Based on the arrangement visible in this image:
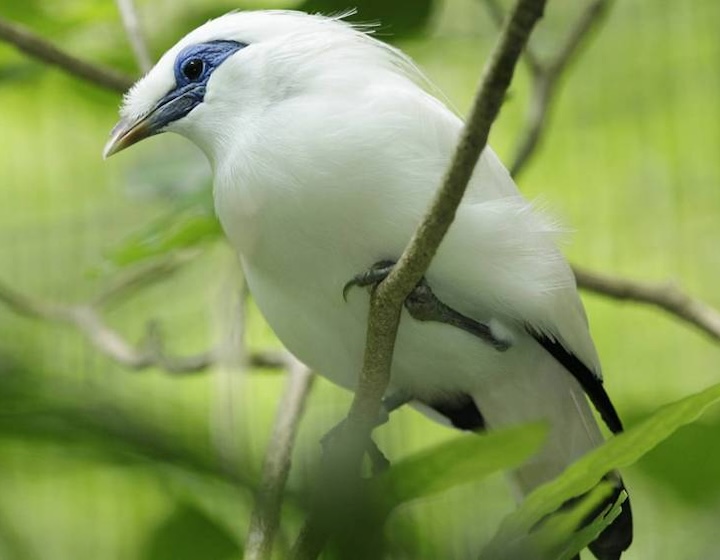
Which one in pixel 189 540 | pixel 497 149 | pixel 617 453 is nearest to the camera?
pixel 189 540

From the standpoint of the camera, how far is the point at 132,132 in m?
1.84

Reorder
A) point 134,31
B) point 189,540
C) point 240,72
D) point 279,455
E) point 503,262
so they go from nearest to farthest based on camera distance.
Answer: point 189,540 → point 279,455 → point 503,262 → point 240,72 → point 134,31

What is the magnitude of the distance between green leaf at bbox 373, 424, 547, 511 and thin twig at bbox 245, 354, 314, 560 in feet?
0.18

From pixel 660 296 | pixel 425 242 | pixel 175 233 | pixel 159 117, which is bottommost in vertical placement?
pixel 660 296

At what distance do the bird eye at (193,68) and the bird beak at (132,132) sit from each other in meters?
0.09

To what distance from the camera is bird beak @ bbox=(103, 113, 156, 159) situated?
1.83 meters

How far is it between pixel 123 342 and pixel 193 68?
843mm

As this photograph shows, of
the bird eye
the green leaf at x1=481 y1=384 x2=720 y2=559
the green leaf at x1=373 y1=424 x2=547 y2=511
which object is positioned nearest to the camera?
the green leaf at x1=373 y1=424 x2=547 y2=511

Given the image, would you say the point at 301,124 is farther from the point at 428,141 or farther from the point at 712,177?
the point at 712,177

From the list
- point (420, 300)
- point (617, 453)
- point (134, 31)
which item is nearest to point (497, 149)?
point (134, 31)

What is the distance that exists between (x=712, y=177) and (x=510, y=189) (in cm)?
206

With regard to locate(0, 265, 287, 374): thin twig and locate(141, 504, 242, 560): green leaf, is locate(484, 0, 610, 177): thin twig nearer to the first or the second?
locate(0, 265, 287, 374): thin twig

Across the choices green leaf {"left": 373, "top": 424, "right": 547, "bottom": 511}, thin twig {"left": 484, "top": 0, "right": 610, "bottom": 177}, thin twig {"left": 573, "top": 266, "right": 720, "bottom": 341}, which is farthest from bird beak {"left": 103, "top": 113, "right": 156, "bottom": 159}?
green leaf {"left": 373, "top": 424, "right": 547, "bottom": 511}

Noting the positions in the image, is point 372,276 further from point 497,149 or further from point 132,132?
point 497,149
